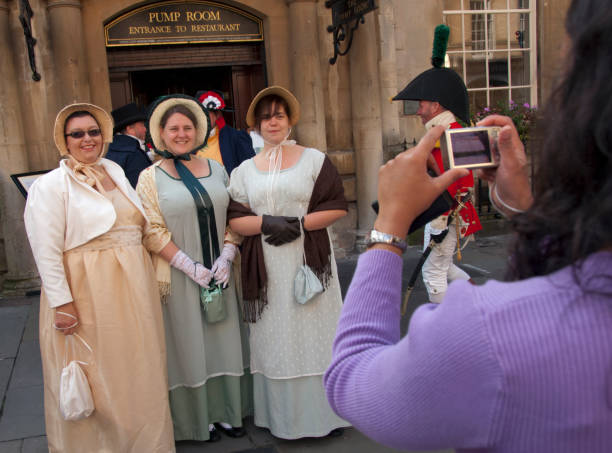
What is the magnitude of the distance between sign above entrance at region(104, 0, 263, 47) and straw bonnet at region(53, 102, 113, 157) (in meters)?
4.72

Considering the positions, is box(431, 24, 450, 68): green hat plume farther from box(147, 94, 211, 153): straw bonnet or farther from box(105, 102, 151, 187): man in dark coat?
box(105, 102, 151, 187): man in dark coat

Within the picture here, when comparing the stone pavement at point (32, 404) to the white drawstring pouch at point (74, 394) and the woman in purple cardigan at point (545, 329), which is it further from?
the woman in purple cardigan at point (545, 329)

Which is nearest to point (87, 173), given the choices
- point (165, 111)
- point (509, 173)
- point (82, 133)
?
point (82, 133)

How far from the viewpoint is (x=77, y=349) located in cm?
303

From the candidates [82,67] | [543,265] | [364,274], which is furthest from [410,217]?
[82,67]

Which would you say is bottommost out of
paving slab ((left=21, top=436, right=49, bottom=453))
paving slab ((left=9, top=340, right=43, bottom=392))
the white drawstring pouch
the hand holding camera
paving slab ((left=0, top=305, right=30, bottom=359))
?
paving slab ((left=21, top=436, right=49, bottom=453))

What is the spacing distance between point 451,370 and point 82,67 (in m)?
7.09

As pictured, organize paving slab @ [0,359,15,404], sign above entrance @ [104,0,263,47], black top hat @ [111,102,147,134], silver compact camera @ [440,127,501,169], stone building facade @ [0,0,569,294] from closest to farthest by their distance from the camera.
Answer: silver compact camera @ [440,127,501,169], paving slab @ [0,359,15,404], black top hat @ [111,102,147,134], stone building facade @ [0,0,569,294], sign above entrance @ [104,0,263,47]

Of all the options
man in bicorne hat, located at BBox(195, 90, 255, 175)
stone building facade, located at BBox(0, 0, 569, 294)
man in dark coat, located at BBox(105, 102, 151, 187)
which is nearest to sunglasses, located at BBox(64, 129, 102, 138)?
man in dark coat, located at BBox(105, 102, 151, 187)

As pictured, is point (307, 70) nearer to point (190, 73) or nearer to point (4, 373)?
point (190, 73)

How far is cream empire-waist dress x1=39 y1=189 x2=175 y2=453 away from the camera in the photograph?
304cm

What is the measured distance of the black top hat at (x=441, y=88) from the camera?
4.36m

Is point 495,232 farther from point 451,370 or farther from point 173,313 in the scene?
point 451,370

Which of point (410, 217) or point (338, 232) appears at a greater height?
point (410, 217)
